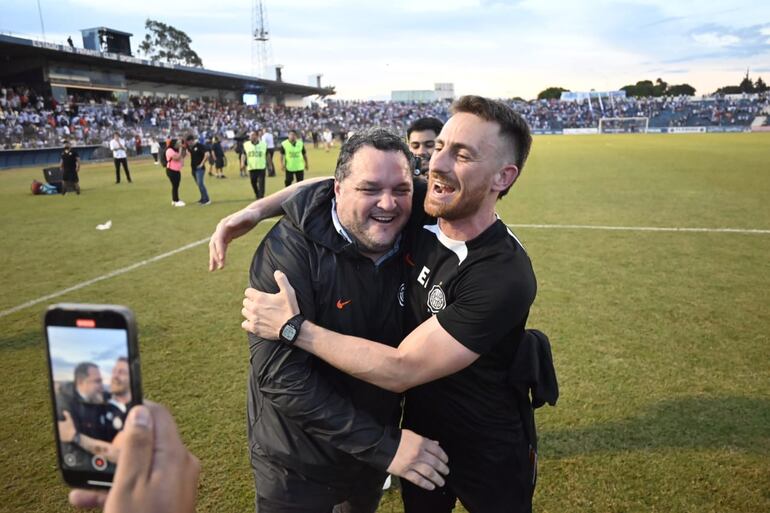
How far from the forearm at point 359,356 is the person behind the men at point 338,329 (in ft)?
0.21

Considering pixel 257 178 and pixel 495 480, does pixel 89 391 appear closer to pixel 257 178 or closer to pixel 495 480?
pixel 495 480

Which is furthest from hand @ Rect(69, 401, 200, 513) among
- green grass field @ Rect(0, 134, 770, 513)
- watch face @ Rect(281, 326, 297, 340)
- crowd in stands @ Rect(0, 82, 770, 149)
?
crowd in stands @ Rect(0, 82, 770, 149)

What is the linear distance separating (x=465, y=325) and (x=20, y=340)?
5960 millimetres

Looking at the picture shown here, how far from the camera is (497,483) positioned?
2299 millimetres

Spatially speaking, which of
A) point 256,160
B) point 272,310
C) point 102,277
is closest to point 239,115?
point 256,160

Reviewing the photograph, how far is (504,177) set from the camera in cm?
231

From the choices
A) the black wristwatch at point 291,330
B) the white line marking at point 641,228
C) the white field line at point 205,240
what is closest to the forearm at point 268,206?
the black wristwatch at point 291,330

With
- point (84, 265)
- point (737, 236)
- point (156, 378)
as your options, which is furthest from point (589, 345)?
point (84, 265)

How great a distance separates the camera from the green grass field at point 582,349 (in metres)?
3.49

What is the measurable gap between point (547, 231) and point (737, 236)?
139 inches

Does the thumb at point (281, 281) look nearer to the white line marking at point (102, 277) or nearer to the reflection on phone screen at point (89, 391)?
the reflection on phone screen at point (89, 391)

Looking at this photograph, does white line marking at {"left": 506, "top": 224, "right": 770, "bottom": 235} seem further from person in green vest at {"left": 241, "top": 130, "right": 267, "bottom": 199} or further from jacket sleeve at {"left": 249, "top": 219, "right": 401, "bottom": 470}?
jacket sleeve at {"left": 249, "top": 219, "right": 401, "bottom": 470}

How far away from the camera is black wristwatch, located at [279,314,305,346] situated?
189 cm

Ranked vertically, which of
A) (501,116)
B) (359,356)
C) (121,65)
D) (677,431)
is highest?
(121,65)
